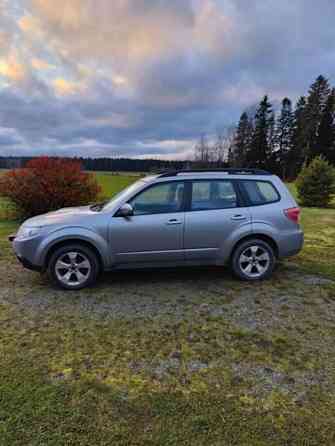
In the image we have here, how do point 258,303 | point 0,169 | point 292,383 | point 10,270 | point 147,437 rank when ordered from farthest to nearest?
point 0,169 < point 10,270 < point 258,303 < point 292,383 < point 147,437

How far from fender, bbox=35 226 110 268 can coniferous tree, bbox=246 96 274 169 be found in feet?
157

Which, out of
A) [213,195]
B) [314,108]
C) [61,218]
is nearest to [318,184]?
[213,195]

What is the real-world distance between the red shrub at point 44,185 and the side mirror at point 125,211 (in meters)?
6.04

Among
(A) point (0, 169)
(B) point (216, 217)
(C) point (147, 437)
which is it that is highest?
(A) point (0, 169)

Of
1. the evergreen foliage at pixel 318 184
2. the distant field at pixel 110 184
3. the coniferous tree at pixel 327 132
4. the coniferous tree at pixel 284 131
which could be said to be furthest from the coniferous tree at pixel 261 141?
the evergreen foliage at pixel 318 184

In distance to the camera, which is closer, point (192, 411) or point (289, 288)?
point (192, 411)

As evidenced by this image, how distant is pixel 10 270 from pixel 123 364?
3.22 meters

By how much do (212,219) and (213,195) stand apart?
39cm

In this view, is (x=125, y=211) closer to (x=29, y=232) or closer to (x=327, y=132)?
(x=29, y=232)

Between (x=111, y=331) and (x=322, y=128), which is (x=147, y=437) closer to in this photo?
(x=111, y=331)

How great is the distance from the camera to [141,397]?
211cm

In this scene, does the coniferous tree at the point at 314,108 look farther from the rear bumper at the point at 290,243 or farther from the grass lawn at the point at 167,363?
the grass lawn at the point at 167,363

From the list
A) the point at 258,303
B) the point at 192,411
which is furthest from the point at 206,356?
Answer: the point at 258,303

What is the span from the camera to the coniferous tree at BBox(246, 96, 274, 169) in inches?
1850
